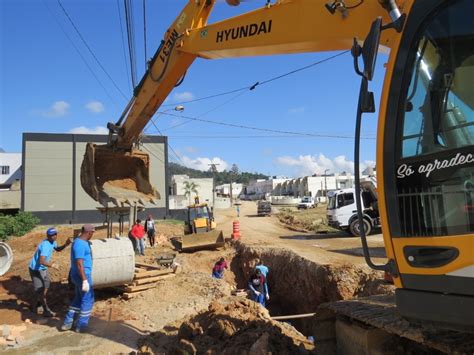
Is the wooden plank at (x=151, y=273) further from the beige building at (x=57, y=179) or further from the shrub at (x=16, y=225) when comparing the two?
the beige building at (x=57, y=179)

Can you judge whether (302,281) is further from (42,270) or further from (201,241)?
(42,270)

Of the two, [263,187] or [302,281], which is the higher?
[263,187]

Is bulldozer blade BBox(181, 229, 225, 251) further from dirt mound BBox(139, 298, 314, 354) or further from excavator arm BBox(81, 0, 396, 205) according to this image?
dirt mound BBox(139, 298, 314, 354)

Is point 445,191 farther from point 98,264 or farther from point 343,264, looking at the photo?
point 343,264

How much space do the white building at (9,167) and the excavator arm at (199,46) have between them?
55585 millimetres

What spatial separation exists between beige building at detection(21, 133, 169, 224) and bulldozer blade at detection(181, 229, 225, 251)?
2369 centimetres

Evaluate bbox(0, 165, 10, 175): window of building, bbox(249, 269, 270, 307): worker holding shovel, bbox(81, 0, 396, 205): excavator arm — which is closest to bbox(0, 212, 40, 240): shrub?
bbox(81, 0, 396, 205): excavator arm

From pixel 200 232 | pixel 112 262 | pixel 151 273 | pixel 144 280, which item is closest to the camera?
Answer: pixel 112 262

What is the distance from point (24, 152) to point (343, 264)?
3952cm

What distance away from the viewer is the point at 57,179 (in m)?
45.1

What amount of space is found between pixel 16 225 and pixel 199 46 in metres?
31.3

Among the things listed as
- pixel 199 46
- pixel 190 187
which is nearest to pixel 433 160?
pixel 199 46

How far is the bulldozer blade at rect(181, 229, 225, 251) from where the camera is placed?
823 inches

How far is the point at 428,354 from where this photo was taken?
404cm
